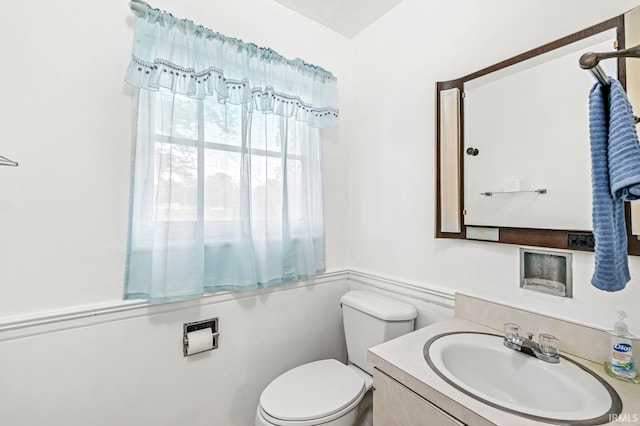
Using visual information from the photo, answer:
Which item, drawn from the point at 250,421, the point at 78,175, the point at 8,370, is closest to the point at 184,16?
the point at 78,175

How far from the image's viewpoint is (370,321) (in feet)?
4.48

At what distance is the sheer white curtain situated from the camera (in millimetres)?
1139

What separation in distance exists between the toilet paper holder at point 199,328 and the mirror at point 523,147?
113 centimetres

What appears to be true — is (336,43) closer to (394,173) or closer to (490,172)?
(394,173)

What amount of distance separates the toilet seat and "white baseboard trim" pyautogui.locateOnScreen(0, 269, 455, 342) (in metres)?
0.43

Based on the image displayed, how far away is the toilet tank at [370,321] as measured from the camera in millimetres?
1294

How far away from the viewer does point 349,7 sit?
5.24 feet

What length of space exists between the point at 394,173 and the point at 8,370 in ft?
5.77

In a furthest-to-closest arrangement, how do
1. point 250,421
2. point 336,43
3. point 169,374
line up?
point 336,43
point 250,421
point 169,374

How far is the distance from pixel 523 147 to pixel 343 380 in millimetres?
1223

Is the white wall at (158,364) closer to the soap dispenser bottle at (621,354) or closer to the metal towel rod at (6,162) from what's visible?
the metal towel rod at (6,162)

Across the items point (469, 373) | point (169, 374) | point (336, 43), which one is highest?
point (336, 43)

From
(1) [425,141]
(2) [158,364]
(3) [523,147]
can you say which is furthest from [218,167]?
(3) [523,147]

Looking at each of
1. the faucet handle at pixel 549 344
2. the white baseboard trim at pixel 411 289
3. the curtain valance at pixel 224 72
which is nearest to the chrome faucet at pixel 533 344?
the faucet handle at pixel 549 344
